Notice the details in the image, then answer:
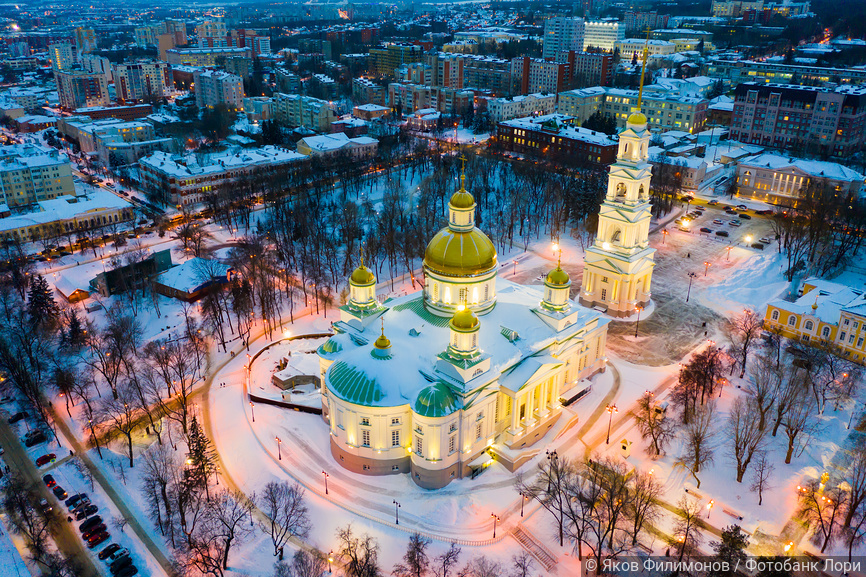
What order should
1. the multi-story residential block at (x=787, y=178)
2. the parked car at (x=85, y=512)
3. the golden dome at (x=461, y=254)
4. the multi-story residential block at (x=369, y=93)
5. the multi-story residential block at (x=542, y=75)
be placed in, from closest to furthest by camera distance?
the parked car at (x=85, y=512), the golden dome at (x=461, y=254), the multi-story residential block at (x=787, y=178), the multi-story residential block at (x=542, y=75), the multi-story residential block at (x=369, y=93)

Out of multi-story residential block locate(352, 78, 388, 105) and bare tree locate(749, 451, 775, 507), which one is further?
multi-story residential block locate(352, 78, 388, 105)

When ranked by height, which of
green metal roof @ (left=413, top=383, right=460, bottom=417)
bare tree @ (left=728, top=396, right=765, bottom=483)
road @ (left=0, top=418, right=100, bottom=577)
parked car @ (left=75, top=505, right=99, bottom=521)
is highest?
green metal roof @ (left=413, top=383, right=460, bottom=417)

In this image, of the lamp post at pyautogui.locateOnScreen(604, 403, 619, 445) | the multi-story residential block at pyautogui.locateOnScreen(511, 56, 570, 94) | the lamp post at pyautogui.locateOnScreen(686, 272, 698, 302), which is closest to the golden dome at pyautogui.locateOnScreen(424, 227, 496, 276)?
the lamp post at pyautogui.locateOnScreen(604, 403, 619, 445)

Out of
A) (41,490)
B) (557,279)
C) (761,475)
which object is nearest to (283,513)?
(41,490)

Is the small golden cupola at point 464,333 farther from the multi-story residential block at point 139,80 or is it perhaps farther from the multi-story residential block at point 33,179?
the multi-story residential block at point 139,80

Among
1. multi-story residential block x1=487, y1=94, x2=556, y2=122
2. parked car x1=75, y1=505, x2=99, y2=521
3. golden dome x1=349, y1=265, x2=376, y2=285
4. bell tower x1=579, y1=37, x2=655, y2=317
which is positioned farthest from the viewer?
multi-story residential block x1=487, y1=94, x2=556, y2=122

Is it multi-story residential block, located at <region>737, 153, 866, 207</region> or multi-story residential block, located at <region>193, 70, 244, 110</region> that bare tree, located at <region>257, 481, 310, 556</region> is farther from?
multi-story residential block, located at <region>193, 70, 244, 110</region>

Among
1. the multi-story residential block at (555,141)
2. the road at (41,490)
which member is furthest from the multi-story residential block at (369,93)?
the road at (41,490)

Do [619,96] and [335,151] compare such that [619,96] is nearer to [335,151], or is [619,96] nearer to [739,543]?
[335,151]
